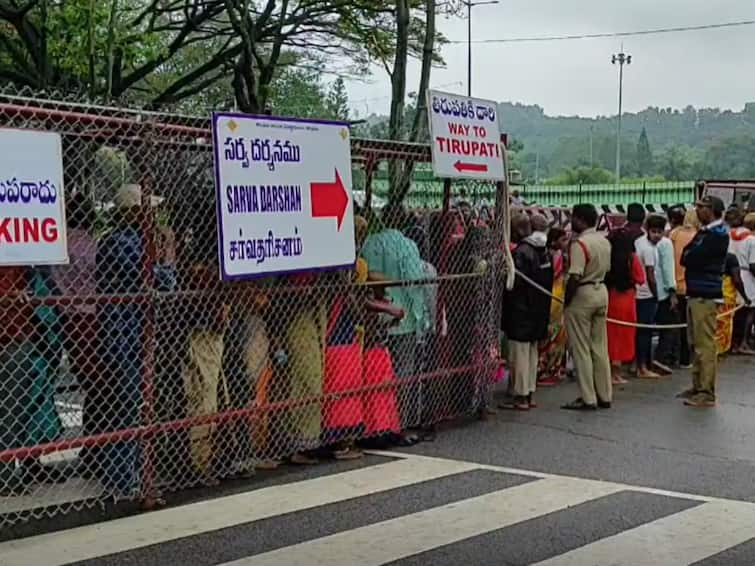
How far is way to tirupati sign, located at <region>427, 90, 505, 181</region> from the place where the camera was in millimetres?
8578

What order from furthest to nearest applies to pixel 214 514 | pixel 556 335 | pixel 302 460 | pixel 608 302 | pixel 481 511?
1. pixel 556 335
2. pixel 608 302
3. pixel 302 460
4. pixel 481 511
5. pixel 214 514

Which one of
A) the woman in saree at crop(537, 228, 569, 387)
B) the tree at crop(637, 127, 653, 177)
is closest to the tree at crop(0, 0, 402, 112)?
the woman in saree at crop(537, 228, 569, 387)

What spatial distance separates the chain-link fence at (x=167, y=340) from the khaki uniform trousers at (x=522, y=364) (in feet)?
5.70

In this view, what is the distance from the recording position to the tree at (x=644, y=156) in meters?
62.4

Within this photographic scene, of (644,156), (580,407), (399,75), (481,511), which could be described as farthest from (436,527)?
(644,156)

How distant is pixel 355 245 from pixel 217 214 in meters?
1.45

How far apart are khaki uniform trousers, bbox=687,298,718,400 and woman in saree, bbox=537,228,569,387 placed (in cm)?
156

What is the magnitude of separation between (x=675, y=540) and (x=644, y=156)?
61.0 metres

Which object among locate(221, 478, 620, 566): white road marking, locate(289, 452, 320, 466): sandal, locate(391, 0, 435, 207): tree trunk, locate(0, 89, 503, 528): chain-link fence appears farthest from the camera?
locate(391, 0, 435, 207): tree trunk

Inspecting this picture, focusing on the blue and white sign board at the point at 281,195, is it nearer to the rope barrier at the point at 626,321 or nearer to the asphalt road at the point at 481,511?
the asphalt road at the point at 481,511

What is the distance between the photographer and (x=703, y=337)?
10047 mm

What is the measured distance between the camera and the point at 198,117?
21.9ft

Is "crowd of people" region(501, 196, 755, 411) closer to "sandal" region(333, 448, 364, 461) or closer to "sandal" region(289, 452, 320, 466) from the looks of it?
"sandal" region(333, 448, 364, 461)

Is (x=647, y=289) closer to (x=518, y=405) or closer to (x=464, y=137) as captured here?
(x=518, y=405)
